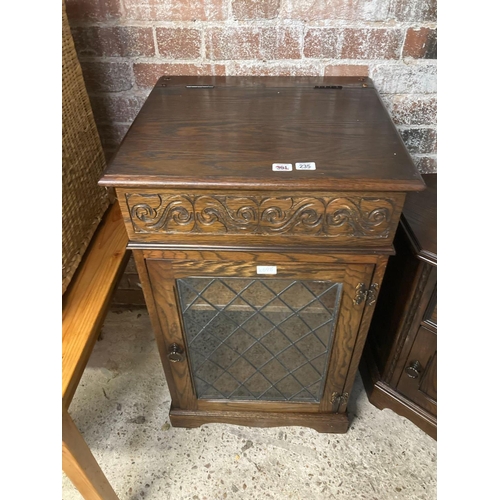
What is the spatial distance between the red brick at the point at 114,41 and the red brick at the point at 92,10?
0.9 inches

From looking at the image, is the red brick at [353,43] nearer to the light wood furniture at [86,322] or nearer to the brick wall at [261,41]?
the brick wall at [261,41]

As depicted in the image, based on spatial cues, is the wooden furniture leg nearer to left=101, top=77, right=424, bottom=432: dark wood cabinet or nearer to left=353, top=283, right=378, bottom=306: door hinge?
left=101, top=77, right=424, bottom=432: dark wood cabinet

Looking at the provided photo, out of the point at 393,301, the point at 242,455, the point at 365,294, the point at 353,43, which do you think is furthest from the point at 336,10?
the point at 242,455

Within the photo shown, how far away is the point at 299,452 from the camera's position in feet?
3.89

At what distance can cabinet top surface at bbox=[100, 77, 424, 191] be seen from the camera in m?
0.68

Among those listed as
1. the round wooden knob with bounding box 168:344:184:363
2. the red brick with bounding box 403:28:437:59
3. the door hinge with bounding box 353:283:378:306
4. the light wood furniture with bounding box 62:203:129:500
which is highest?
the red brick with bounding box 403:28:437:59

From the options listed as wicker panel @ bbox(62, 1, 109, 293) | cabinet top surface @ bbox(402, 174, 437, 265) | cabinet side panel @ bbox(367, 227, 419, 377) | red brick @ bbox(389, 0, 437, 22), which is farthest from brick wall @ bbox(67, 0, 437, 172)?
cabinet side panel @ bbox(367, 227, 419, 377)

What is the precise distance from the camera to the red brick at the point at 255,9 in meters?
0.93

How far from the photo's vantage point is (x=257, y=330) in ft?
3.17

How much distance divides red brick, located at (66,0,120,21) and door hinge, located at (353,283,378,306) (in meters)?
0.84

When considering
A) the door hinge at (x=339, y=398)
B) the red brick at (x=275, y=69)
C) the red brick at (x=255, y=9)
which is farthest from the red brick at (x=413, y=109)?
the door hinge at (x=339, y=398)

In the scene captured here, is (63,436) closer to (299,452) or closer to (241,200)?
(241,200)

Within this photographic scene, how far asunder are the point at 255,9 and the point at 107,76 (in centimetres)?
41

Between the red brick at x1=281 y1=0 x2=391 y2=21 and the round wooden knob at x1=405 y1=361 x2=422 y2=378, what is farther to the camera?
the round wooden knob at x1=405 y1=361 x2=422 y2=378
